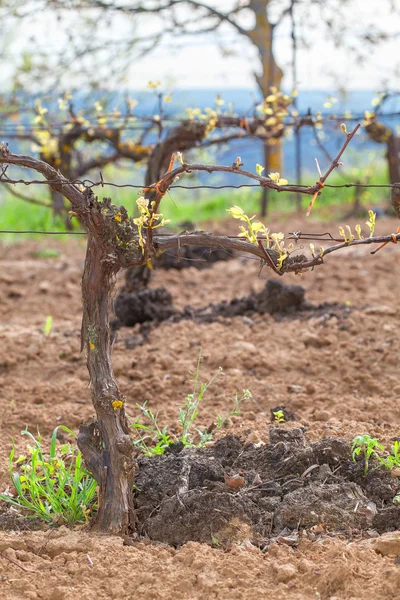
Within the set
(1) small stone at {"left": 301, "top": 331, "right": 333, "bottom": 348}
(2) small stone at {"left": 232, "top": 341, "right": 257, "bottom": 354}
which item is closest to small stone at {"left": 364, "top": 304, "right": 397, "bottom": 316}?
(1) small stone at {"left": 301, "top": 331, "right": 333, "bottom": 348}

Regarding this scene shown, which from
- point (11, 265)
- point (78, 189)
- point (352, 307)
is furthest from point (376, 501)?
point (11, 265)

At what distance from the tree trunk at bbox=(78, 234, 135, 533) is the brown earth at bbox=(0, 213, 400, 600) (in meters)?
0.12

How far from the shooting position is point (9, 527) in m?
2.63

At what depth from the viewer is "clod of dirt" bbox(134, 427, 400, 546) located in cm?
248

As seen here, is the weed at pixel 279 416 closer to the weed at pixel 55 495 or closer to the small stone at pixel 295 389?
the small stone at pixel 295 389

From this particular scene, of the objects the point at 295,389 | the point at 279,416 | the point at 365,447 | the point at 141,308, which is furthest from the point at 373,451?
the point at 141,308

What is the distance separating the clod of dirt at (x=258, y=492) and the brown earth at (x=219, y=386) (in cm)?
7

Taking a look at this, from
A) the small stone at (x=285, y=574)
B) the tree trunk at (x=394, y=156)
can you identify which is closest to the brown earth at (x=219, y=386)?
the small stone at (x=285, y=574)

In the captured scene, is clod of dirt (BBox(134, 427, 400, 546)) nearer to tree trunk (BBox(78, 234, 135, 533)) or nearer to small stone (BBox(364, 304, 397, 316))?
tree trunk (BBox(78, 234, 135, 533))

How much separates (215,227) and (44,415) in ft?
20.2

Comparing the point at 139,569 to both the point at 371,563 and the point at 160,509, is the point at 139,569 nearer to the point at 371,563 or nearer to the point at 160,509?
the point at 160,509

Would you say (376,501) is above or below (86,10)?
below

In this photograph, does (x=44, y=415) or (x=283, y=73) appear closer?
(x=44, y=415)

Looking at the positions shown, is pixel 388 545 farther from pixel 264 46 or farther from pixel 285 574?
pixel 264 46
